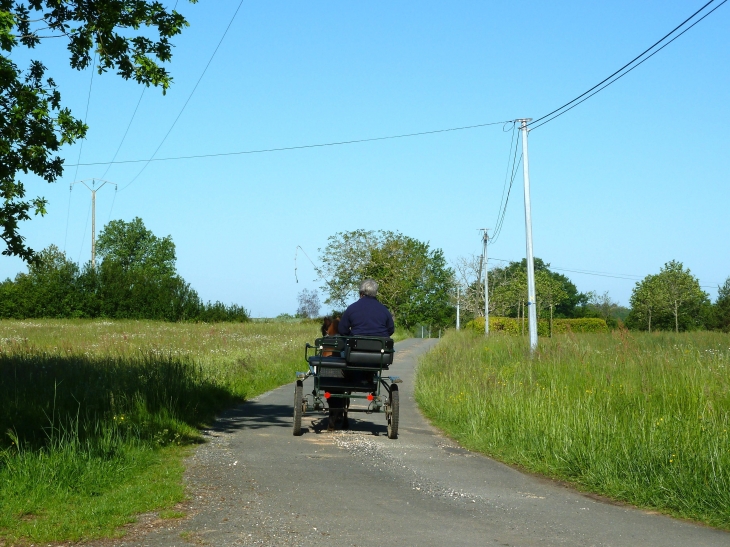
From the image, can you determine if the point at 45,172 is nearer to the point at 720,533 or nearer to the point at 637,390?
the point at 637,390

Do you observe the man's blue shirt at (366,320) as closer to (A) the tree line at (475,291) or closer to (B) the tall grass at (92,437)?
(B) the tall grass at (92,437)

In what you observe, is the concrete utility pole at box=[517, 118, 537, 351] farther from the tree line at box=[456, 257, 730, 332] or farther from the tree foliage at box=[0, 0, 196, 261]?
the tree line at box=[456, 257, 730, 332]

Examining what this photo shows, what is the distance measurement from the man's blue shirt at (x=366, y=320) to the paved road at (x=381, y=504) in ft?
5.10

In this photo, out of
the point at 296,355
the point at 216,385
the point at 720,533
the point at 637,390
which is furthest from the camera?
the point at 296,355

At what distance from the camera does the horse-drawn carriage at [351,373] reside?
36.5 ft

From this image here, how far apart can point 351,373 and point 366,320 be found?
822 millimetres

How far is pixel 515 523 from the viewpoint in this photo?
6.51 meters

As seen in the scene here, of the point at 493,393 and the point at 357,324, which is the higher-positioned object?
the point at 357,324

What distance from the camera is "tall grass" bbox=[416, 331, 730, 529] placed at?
737cm

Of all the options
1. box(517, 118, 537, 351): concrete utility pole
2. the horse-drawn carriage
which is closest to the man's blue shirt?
the horse-drawn carriage

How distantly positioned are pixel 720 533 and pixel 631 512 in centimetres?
90

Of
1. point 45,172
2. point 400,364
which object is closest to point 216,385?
point 45,172

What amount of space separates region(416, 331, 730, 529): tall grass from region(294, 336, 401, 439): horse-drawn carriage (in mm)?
1272

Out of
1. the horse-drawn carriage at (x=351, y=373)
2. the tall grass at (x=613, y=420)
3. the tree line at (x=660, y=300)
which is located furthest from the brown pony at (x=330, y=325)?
the tree line at (x=660, y=300)
